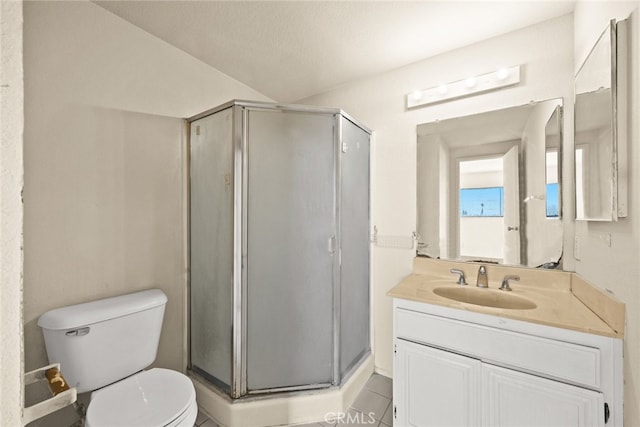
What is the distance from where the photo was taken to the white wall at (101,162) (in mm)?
1304

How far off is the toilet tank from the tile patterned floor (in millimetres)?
600

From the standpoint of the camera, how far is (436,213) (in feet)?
6.32

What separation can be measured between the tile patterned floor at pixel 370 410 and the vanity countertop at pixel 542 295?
0.83 meters

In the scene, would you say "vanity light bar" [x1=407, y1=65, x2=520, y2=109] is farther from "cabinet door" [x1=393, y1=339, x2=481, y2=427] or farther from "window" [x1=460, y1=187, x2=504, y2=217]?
"cabinet door" [x1=393, y1=339, x2=481, y2=427]

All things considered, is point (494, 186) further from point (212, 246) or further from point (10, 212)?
point (10, 212)

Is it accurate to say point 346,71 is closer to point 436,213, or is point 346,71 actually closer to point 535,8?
point 535,8

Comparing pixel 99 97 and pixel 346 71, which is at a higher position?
pixel 346 71

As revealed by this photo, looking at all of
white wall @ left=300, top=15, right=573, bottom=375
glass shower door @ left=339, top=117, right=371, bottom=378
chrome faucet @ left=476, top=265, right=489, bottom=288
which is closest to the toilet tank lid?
glass shower door @ left=339, top=117, right=371, bottom=378

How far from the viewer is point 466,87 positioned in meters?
1.79

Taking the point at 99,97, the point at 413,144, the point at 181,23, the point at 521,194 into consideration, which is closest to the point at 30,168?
the point at 99,97

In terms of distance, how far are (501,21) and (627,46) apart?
812 mm

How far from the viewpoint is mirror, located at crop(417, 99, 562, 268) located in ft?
5.16

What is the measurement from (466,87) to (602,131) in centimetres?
87

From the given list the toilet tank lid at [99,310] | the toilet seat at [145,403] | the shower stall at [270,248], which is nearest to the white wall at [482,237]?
the shower stall at [270,248]
